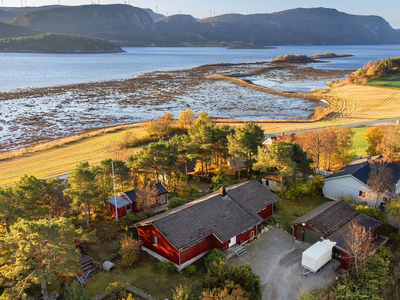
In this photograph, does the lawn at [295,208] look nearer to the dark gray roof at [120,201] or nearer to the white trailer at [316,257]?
the white trailer at [316,257]

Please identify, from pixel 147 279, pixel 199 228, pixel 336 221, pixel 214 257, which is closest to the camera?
pixel 147 279

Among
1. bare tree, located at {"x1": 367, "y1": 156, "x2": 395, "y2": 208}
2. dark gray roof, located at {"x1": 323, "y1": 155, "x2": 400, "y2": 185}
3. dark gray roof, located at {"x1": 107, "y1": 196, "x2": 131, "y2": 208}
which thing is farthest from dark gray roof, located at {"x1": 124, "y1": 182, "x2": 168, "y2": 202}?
bare tree, located at {"x1": 367, "y1": 156, "x2": 395, "y2": 208}

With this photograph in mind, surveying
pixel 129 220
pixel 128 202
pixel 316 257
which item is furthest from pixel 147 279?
pixel 316 257

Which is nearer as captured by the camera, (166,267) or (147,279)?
(147,279)

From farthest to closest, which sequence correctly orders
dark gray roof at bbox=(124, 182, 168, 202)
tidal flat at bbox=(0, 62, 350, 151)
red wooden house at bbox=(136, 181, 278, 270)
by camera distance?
tidal flat at bbox=(0, 62, 350, 151) → dark gray roof at bbox=(124, 182, 168, 202) → red wooden house at bbox=(136, 181, 278, 270)

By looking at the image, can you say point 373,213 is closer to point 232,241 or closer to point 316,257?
point 316,257

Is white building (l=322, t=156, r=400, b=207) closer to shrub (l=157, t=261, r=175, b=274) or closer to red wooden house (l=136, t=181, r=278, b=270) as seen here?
red wooden house (l=136, t=181, r=278, b=270)
